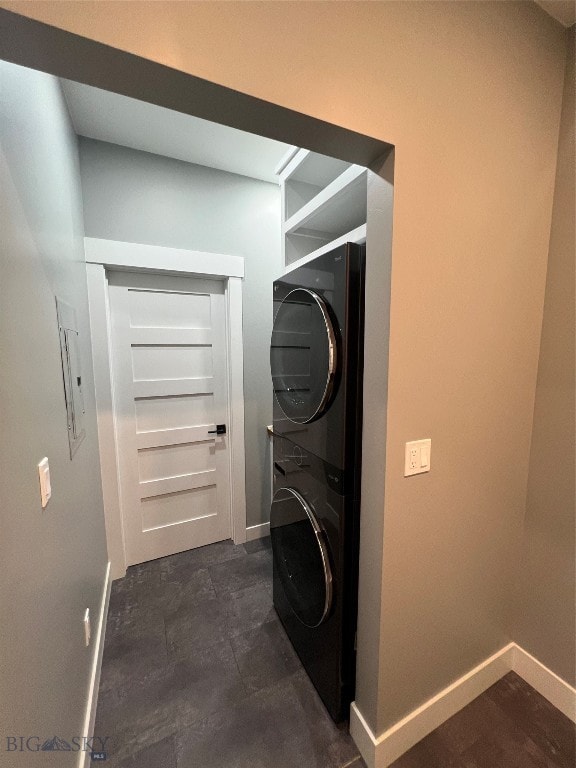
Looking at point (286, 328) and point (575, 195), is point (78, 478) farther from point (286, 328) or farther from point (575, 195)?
point (575, 195)

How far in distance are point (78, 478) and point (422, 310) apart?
1.51 m

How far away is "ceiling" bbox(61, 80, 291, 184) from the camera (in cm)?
155

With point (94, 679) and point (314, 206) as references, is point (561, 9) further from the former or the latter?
point (94, 679)

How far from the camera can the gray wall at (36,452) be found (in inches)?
25.7

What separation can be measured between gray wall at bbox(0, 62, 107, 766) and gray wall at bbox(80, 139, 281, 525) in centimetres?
50

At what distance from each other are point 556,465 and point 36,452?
1.88 metres

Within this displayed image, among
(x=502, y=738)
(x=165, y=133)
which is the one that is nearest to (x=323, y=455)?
(x=502, y=738)

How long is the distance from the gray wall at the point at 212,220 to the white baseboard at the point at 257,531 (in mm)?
64

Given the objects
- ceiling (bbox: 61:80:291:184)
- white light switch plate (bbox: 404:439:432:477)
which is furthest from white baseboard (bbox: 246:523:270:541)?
ceiling (bbox: 61:80:291:184)

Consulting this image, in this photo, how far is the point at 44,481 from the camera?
2.80 ft

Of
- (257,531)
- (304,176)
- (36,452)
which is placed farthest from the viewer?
(257,531)

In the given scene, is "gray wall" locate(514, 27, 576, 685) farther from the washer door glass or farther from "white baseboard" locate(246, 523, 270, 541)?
"white baseboard" locate(246, 523, 270, 541)

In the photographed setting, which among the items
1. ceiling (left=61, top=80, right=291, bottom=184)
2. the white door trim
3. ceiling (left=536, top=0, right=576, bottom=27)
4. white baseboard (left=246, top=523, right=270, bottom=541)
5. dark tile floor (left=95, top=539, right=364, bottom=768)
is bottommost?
dark tile floor (left=95, top=539, right=364, bottom=768)

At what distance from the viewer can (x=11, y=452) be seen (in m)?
0.67
